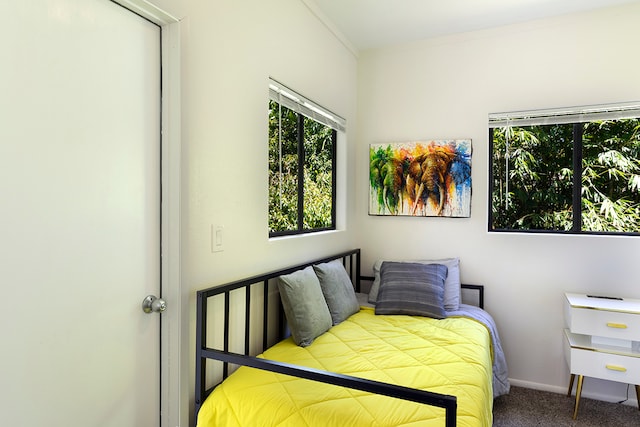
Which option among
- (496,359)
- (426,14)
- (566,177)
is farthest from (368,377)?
(426,14)

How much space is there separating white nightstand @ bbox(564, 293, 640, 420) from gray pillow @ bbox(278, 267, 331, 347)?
162 centimetres

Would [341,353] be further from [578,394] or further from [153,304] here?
[578,394]

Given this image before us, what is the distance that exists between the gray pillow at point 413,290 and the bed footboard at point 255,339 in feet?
1.93

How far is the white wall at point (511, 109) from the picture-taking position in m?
2.63

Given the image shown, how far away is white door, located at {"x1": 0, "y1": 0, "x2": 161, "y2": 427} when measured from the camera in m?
1.05

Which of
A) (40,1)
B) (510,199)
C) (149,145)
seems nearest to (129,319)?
(149,145)

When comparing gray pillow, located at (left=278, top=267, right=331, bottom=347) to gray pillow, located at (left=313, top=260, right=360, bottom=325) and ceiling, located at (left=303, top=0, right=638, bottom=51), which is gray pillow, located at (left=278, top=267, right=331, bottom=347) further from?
ceiling, located at (left=303, top=0, right=638, bottom=51)

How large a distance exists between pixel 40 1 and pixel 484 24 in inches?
112

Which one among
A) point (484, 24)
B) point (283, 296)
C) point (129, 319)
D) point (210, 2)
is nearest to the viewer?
point (129, 319)

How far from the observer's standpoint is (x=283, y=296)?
79.4 inches

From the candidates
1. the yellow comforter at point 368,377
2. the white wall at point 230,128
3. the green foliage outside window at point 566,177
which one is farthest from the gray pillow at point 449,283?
the white wall at point 230,128

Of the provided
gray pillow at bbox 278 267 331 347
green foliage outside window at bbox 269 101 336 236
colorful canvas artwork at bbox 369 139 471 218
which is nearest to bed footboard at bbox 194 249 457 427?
gray pillow at bbox 278 267 331 347

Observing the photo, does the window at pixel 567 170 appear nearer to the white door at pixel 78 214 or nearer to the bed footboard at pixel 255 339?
the bed footboard at pixel 255 339

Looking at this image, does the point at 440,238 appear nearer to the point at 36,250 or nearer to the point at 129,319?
the point at 129,319
